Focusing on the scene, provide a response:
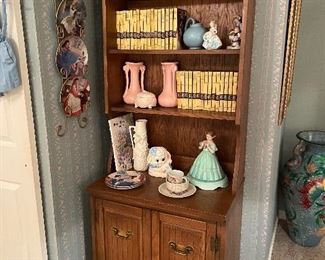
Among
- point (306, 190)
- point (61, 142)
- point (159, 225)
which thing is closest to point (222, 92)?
point (159, 225)

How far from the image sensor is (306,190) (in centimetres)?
217

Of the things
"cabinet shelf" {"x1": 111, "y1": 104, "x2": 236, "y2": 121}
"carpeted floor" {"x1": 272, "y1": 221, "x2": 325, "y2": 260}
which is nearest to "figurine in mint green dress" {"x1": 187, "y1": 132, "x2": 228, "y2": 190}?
"cabinet shelf" {"x1": 111, "y1": 104, "x2": 236, "y2": 121}

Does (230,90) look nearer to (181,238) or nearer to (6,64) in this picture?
(181,238)

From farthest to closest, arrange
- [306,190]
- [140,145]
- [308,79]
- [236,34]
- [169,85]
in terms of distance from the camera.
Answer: [308,79] → [306,190] → [140,145] → [169,85] → [236,34]

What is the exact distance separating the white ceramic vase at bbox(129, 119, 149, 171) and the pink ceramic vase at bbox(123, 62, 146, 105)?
0.43ft

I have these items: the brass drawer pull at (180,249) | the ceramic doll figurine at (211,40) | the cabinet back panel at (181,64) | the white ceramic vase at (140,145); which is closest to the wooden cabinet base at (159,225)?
the brass drawer pull at (180,249)

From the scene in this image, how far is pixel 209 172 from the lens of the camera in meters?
1.55

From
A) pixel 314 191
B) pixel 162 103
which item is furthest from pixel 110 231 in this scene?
pixel 314 191

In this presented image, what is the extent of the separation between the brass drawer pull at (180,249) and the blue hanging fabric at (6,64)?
0.98 m

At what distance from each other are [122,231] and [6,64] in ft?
3.03

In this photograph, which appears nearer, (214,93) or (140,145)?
(214,93)

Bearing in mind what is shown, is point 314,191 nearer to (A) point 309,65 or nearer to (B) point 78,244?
(A) point 309,65

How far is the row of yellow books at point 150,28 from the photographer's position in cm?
150

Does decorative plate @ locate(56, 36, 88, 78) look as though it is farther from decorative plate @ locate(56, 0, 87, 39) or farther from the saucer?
the saucer
